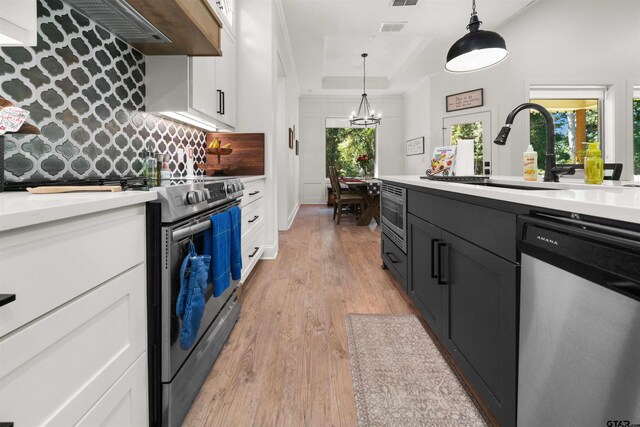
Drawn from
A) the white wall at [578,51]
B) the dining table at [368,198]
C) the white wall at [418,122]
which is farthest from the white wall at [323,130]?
the white wall at [578,51]

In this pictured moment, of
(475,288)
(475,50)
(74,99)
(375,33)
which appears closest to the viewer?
(475,288)

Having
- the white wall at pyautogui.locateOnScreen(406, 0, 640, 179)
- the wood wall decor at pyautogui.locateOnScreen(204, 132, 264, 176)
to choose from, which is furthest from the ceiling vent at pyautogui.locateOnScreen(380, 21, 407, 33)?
the wood wall decor at pyautogui.locateOnScreen(204, 132, 264, 176)

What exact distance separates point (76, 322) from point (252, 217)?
2.20m

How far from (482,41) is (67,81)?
229cm

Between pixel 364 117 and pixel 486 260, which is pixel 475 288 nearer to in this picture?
pixel 486 260

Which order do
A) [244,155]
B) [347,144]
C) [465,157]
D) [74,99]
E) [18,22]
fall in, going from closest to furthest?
[18,22]
[74,99]
[465,157]
[244,155]
[347,144]

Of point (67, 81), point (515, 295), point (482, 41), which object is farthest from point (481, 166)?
point (67, 81)

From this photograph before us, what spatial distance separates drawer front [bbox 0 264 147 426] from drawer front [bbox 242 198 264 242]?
155 centimetres

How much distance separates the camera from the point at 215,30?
212cm

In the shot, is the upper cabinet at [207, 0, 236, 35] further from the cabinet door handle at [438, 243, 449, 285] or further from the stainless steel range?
the cabinet door handle at [438, 243, 449, 285]

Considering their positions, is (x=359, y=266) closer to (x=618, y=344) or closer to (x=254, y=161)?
(x=254, y=161)

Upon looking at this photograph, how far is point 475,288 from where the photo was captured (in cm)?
127

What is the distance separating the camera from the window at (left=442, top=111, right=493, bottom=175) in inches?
225

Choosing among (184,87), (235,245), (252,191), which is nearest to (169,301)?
(235,245)
